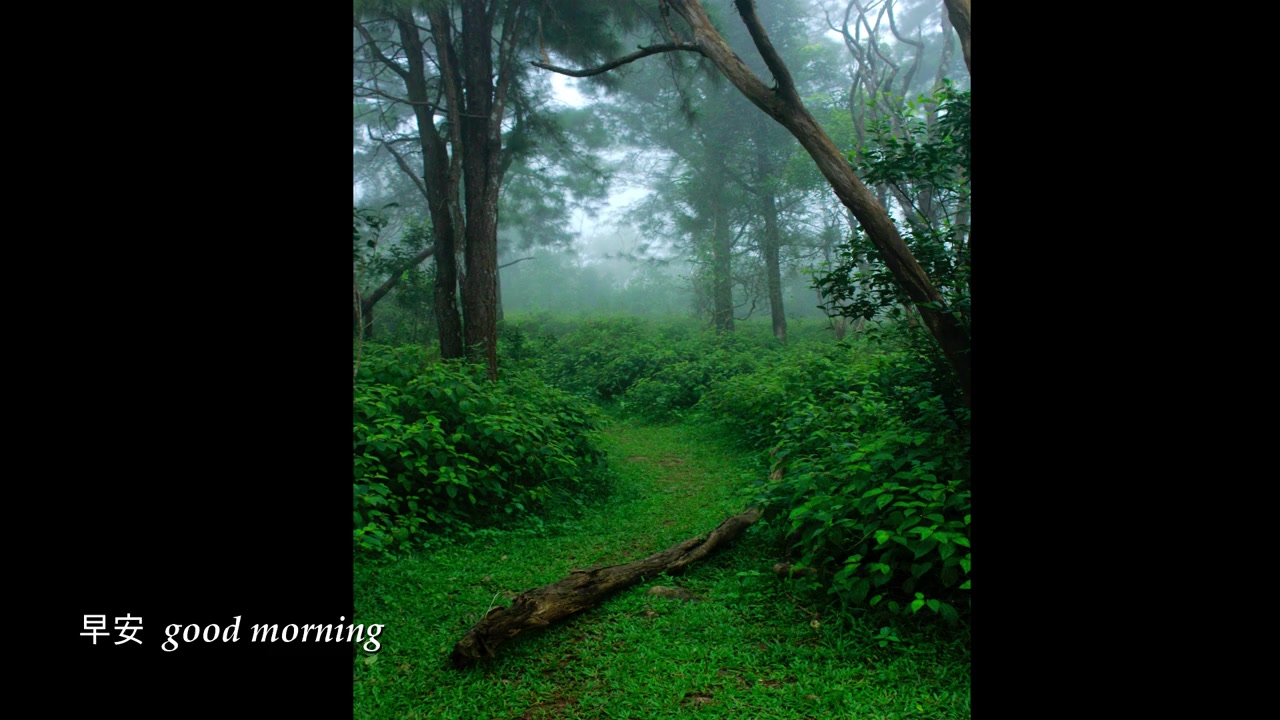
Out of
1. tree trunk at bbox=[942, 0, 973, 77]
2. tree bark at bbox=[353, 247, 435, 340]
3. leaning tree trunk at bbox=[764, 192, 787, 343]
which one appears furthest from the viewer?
leaning tree trunk at bbox=[764, 192, 787, 343]

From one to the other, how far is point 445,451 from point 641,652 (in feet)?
6.20

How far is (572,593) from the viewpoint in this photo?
280cm

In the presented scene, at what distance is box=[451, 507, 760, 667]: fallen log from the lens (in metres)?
2.46

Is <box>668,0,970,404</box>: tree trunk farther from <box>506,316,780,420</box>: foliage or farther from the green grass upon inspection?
<box>506,316,780,420</box>: foliage

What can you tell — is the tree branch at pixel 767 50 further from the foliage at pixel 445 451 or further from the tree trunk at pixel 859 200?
the foliage at pixel 445 451

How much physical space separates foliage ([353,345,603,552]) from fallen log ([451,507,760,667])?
0.85 metres

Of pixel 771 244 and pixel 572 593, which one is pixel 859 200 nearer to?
pixel 572 593

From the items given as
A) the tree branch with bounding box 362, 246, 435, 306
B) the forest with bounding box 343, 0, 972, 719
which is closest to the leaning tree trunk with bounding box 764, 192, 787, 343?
the forest with bounding box 343, 0, 972, 719

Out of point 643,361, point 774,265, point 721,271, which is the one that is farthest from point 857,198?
point 774,265

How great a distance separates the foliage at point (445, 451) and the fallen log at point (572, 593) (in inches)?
33.5

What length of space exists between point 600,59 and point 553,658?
6669mm
